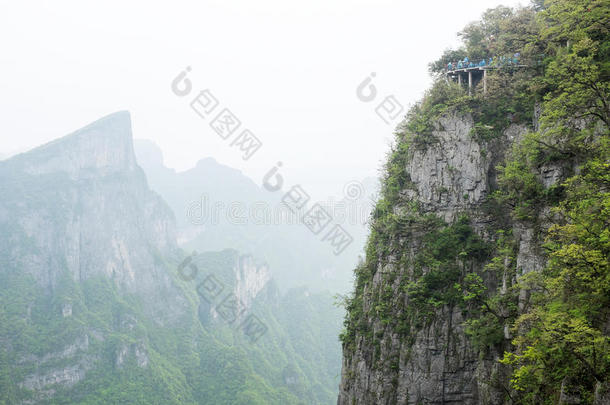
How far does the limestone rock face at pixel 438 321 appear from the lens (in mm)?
15320

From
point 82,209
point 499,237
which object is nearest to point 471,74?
point 499,237

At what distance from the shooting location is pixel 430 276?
16750mm

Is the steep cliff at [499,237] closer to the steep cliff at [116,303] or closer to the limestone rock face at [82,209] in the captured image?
the steep cliff at [116,303]

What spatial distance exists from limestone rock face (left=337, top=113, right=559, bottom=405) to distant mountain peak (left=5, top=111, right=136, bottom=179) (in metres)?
79.6

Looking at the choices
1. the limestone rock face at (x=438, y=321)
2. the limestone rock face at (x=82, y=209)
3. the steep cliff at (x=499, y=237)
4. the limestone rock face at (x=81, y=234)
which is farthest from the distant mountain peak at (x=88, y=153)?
the limestone rock face at (x=438, y=321)

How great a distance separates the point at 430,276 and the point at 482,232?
2.76 meters

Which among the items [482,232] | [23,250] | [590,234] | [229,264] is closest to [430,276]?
[482,232]

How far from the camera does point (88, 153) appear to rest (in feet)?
275

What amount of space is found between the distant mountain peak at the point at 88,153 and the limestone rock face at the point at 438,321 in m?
79.6

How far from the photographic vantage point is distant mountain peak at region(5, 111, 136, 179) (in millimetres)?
80562

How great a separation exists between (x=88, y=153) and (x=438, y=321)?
8467 cm

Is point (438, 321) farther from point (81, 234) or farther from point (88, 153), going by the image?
point (88, 153)

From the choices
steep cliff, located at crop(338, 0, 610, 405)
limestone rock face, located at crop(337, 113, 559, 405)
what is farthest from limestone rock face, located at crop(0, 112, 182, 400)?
steep cliff, located at crop(338, 0, 610, 405)

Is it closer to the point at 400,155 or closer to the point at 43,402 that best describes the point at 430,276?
the point at 400,155
